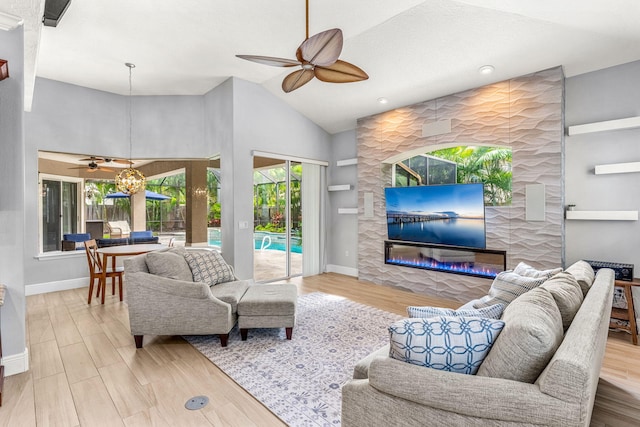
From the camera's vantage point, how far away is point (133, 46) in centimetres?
411

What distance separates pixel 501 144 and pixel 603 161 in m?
1.09

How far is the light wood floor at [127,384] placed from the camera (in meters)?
2.04

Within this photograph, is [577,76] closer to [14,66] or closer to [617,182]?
[617,182]

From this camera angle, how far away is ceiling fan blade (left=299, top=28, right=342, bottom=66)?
2.31m

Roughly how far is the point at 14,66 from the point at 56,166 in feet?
11.4

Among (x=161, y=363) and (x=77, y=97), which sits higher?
(x=77, y=97)

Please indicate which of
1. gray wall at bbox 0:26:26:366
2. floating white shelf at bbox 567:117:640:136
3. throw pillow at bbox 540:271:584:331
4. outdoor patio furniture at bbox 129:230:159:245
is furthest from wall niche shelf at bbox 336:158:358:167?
gray wall at bbox 0:26:26:366

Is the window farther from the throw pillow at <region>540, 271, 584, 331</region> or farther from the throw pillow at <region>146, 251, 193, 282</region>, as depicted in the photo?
the throw pillow at <region>146, 251, 193, 282</region>

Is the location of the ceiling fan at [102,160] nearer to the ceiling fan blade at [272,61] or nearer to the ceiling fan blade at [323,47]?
the ceiling fan blade at [272,61]

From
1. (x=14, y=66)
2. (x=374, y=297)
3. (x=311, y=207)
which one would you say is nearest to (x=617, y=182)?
(x=374, y=297)

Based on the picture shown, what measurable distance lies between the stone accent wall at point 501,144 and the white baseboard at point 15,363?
465cm

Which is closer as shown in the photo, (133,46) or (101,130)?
(133,46)

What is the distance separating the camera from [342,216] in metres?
6.65

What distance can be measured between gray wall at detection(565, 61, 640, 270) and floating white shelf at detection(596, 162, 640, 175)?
0.10 m
